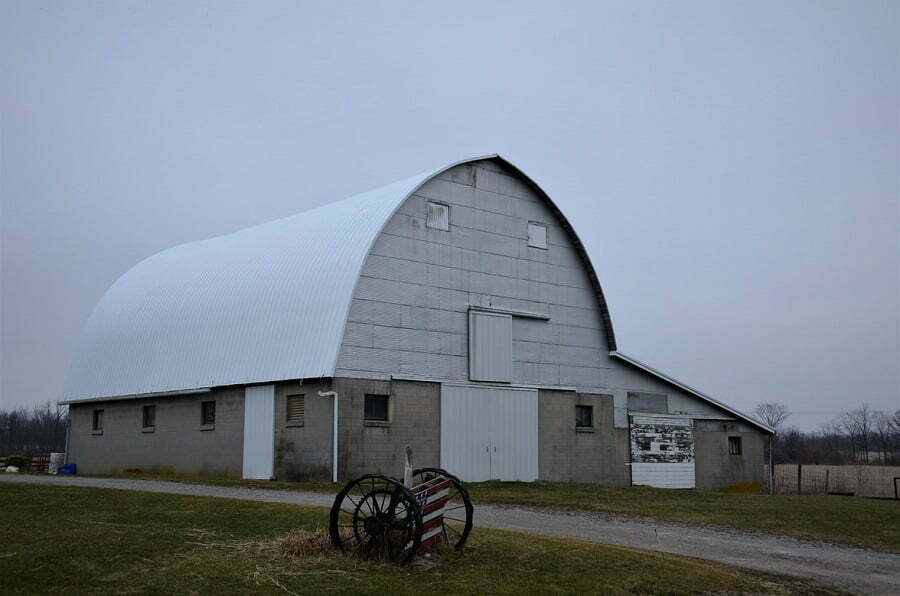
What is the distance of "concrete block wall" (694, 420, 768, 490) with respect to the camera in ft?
130

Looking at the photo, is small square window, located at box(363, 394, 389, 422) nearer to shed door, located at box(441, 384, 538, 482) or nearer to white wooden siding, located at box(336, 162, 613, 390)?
white wooden siding, located at box(336, 162, 613, 390)

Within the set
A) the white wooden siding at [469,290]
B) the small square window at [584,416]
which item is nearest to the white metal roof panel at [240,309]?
the white wooden siding at [469,290]

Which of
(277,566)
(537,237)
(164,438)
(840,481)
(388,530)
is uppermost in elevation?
(537,237)

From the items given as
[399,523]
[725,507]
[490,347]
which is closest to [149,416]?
[490,347]

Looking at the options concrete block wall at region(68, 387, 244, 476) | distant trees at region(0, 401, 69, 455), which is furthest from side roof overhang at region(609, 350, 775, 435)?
distant trees at region(0, 401, 69, 455)

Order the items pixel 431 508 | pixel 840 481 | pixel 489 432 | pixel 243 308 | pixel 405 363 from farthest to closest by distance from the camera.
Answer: pixel 840 481
pixel 243 308
pixel 489 432
pixel 405 363
pixel 431 508

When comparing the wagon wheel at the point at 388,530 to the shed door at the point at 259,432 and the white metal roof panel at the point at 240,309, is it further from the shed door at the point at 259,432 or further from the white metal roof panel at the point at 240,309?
the shed door at the point at 259,432

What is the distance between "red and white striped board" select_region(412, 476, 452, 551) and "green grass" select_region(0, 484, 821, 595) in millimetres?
314

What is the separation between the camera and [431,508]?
14.0m

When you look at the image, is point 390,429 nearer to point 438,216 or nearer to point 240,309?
point 438,216

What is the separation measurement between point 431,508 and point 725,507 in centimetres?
1305

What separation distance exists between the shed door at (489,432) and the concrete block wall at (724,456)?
9.02 meters

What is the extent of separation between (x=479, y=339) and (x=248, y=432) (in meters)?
8.36

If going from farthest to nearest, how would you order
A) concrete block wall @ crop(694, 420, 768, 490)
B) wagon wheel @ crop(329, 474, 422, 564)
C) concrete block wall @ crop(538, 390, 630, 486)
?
concrete block wall @ crop(694, 420, 768, 490) → concrete block wall @ crop(538, 390, 630, 486) → wagon wheel @ crop(329, 474, 422, 564)
